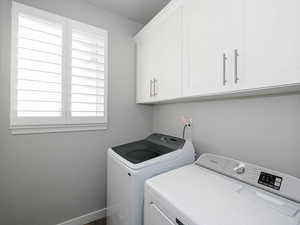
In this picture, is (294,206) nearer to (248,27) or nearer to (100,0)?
(248,27)

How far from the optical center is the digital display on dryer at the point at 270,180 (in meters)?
0.83

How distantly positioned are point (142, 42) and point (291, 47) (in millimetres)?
1559

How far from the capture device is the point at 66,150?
1.63m

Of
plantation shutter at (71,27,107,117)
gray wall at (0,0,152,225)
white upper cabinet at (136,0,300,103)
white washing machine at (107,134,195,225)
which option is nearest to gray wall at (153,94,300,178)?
white upper cabinet at (136,0,300,103)

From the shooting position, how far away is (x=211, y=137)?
1.43 meters

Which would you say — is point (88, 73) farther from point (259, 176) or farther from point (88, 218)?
point (259, 176)

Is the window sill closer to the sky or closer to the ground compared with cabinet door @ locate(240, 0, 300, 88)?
closer to the ground

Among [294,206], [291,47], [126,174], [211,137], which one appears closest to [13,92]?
[126,174]

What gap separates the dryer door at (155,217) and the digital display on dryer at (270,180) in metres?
0.61

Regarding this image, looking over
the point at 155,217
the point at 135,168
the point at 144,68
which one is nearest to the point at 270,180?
the point at 155,217

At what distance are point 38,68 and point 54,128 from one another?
62cm

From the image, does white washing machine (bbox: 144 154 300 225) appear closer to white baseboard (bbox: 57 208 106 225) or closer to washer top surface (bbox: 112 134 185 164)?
washer top surface (bbox: 112 134 185 164)

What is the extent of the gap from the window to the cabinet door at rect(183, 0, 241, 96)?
109 cm

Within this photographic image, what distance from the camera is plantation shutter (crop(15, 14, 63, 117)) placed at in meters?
1.38
